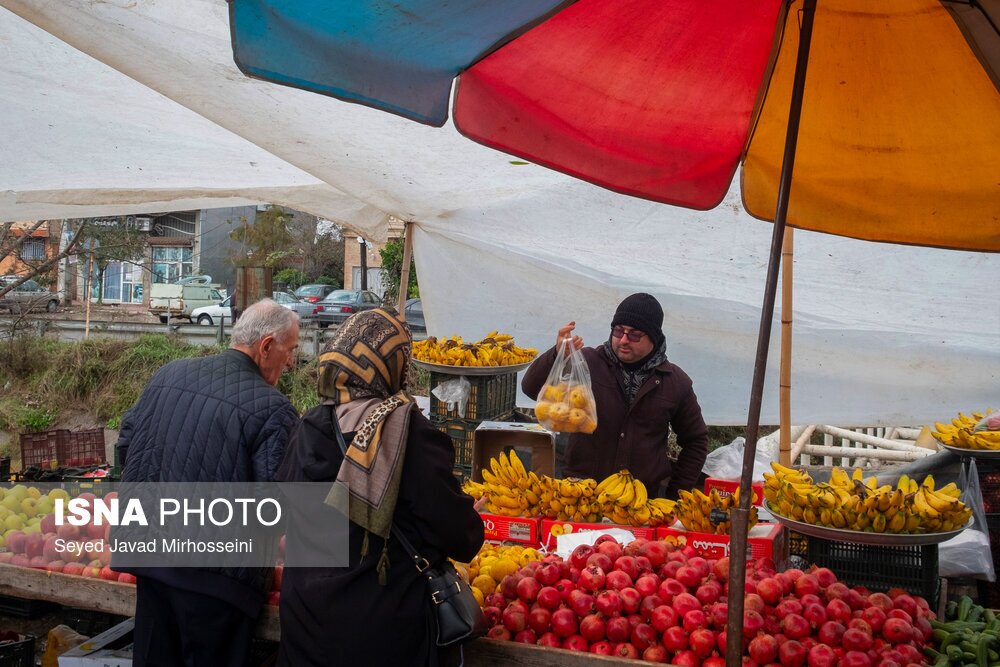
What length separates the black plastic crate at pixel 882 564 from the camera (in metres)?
2.88

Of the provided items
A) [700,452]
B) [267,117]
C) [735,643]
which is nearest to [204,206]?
[267,117]

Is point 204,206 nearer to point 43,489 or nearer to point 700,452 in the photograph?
point 43,489

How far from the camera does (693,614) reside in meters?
2.48

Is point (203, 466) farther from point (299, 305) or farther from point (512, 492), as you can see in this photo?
point (299, 305)

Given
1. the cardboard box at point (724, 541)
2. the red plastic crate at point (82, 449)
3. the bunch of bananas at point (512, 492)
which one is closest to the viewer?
the cardboard box at point (724, 541)

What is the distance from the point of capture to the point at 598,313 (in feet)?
22.7

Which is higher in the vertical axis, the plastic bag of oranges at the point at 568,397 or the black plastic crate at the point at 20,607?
the plastic bag of oranges at the point at 568,397

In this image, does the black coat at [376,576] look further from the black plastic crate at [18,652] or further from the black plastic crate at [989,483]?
the black plastic crate at [989,483]

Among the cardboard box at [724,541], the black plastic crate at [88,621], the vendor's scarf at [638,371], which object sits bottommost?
the black plastic crate at [88,621]

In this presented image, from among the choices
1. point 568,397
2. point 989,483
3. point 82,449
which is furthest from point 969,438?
point 82,449

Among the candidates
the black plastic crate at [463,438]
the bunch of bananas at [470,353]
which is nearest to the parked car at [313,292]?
the bunch of bananas at [470,353]

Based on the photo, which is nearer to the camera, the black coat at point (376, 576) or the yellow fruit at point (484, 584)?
the black coat at point (376, 576)

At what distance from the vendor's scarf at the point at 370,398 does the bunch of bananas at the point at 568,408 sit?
1.64m

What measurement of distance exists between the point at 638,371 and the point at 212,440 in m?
2.45
